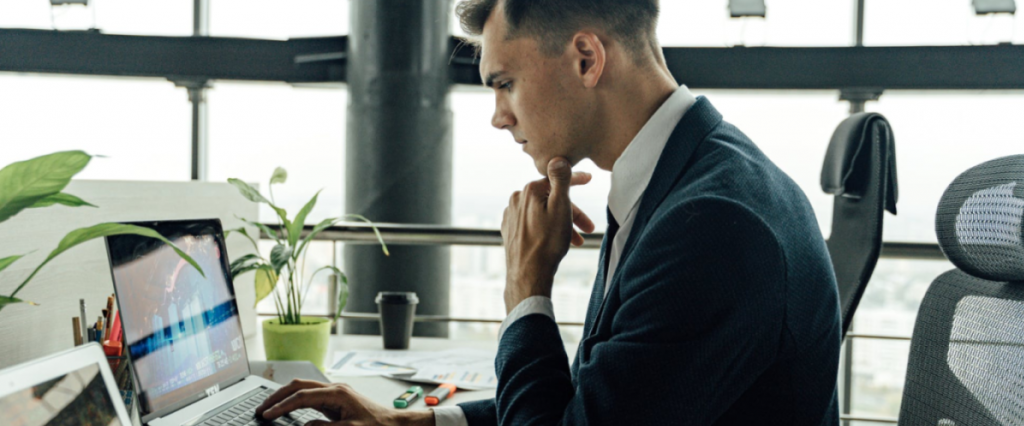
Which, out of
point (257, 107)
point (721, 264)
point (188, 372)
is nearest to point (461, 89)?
point (257, 107)

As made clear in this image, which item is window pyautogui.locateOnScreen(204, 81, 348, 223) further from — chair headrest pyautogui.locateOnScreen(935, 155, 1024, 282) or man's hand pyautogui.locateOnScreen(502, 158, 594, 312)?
chair headrest pyautogui.locateOnScreen(935, 155, 1024, 282)

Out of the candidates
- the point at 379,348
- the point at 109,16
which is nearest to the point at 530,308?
the point at 379,348

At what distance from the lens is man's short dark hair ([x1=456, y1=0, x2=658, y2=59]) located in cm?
90

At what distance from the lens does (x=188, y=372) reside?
92 centimetres

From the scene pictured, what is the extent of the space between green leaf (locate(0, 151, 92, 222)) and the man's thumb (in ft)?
1.81

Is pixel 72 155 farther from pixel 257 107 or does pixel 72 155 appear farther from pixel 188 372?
pixel 257 107

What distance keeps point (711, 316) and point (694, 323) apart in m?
0.02

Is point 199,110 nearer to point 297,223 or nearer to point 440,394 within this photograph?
point 297,223

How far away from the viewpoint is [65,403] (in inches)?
22.0

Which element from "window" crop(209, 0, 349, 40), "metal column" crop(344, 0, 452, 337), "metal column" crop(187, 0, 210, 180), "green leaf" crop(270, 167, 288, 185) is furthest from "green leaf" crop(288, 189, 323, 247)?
"metal column" crop(187, 0, 210, 180)

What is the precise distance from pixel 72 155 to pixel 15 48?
3.71m

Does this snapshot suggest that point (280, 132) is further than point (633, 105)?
Yes

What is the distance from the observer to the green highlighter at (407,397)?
1.04 metres

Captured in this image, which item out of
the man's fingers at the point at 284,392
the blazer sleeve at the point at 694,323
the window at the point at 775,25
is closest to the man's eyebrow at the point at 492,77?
the blazer sleeve at the point at 694,323
